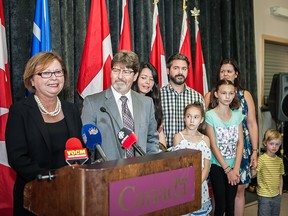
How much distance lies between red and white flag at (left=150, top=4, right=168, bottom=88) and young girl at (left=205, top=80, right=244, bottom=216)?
690 mm

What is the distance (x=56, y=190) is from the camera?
113 centimetres

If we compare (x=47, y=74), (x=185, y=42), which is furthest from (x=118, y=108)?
(x=185, y=42)

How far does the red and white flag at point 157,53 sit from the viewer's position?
11.1ft

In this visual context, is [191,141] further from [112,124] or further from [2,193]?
[2,193]

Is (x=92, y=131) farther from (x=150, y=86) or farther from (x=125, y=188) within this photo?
(x=150, y=86)

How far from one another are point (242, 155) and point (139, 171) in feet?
6.56

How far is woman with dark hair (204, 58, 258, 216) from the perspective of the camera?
298cm

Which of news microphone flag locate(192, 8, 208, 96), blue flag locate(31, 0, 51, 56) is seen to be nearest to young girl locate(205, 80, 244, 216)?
news microphone flag locate(192, 8, 208, 96)

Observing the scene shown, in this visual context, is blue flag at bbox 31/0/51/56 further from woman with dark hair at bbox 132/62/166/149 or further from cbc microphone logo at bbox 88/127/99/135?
cbc microphone logo at bbox 88/127/99/135

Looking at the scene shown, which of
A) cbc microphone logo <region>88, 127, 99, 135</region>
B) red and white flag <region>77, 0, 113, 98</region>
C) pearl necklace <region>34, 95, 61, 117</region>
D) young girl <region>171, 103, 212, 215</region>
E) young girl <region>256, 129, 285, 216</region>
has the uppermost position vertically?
red and white flag <region>77, 0, 113, 98</region>

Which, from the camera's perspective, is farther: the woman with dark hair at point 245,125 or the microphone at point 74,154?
the woman with dark hair at point 245,125

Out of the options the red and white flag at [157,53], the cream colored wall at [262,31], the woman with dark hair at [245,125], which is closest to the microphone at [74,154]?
the woman with dark hair at [245,125]

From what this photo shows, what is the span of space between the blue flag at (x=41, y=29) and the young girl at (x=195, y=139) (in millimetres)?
1115

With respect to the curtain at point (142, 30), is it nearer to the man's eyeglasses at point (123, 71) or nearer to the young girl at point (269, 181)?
the man's eyeglasses at point (123, 71)
